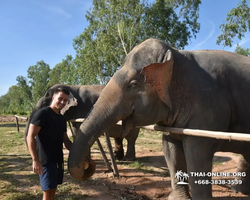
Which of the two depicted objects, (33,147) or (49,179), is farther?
(49,179)

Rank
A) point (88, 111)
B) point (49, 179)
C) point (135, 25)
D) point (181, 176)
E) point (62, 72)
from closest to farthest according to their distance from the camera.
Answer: point (49, 179) → point (181, 176) → point (88, 111) → point (135, 25) → point (62, 72)

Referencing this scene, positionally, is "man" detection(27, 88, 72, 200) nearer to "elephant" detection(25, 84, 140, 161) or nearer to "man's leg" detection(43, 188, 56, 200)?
"man's leg" detection(43, 188, 56, 200)

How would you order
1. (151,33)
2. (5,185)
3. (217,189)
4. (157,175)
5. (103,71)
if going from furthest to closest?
1. (103,71)
2. (151,33)
3. (157,175)
4. (5,185)
5. (217,189)

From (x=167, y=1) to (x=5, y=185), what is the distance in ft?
69.0

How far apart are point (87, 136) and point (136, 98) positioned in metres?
0.69

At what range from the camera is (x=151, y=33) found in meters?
19.1

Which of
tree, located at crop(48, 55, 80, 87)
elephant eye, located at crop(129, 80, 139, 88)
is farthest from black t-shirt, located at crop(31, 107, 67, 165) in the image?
tree, located at crop(48, 55, 80, 87)

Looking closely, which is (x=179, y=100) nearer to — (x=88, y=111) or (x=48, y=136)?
(x=48, y=136)

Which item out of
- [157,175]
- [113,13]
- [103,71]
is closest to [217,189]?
[157,175]

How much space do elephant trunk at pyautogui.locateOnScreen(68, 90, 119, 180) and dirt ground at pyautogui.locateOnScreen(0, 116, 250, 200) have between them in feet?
6.18

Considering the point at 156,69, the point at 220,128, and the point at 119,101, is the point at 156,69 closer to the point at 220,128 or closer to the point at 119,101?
the point at 119,101

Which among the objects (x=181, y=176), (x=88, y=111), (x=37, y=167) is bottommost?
(x=181, y=176)

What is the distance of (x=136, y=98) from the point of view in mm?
2477

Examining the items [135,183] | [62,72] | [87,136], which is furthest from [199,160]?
[62,72]
